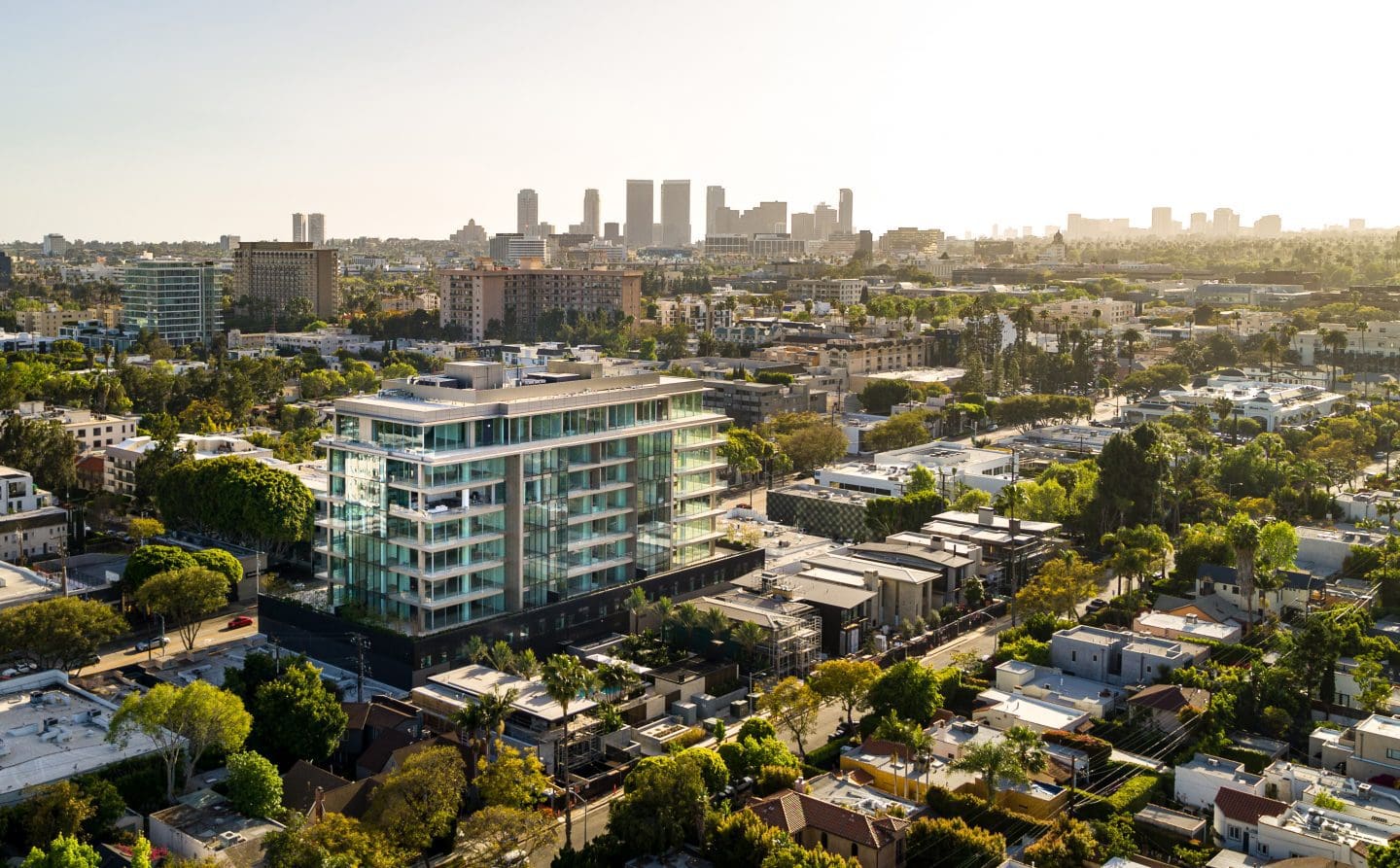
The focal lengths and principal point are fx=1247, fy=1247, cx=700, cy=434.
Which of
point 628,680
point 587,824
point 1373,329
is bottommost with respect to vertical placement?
point 587,824

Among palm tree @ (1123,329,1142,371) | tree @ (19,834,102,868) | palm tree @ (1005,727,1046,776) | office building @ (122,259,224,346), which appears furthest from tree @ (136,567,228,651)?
office building @ (122,259,224,346)

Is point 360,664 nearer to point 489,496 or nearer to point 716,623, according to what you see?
point 489,496

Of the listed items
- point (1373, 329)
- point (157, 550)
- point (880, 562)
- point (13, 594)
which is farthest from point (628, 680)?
point (1373, 329)

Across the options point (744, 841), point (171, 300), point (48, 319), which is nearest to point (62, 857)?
point (744, 841)

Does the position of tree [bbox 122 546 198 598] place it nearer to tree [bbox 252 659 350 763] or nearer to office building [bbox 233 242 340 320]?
tree [bbox 252 659 350 763]

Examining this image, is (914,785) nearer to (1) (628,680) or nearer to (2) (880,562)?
(1) (628,680)

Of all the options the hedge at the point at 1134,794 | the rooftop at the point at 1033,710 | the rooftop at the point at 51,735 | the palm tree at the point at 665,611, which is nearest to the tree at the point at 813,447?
the palm tree at the point at 665,611
